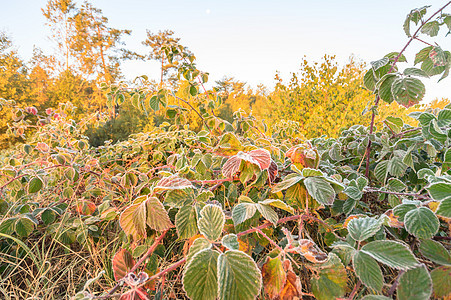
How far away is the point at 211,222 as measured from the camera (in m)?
0.43

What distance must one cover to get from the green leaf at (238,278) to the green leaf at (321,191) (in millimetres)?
204

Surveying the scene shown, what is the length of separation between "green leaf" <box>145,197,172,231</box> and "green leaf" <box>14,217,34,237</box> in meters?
0.76

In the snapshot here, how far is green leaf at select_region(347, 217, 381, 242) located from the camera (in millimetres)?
406

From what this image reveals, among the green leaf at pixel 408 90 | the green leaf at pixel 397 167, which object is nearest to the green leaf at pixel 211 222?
the green leaf at pixel 408 90

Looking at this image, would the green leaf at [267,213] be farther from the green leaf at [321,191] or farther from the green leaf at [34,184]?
the green leaf at [34,184]

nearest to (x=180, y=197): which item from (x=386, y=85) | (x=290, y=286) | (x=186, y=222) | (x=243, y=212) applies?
(x=186, y=222)

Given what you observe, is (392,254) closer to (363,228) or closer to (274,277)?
(363,228)

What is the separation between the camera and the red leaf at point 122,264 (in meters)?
0.51

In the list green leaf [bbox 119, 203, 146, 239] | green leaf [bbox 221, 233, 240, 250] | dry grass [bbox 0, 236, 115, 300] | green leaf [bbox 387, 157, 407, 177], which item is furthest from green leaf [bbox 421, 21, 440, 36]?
dry grass [bbox 0, 236, 115, 300]

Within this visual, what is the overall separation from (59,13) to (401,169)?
16.6m

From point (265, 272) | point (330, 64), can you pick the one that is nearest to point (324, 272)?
point (265, 272)

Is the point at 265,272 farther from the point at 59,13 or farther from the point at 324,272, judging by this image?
the point at 59,13

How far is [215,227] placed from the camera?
0.42 metres

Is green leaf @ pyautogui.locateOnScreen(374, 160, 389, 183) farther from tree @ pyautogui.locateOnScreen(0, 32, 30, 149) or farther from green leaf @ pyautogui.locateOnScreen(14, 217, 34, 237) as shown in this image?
tree @ pyautogui.locateOnScreen(0, 32, 30, 149)
